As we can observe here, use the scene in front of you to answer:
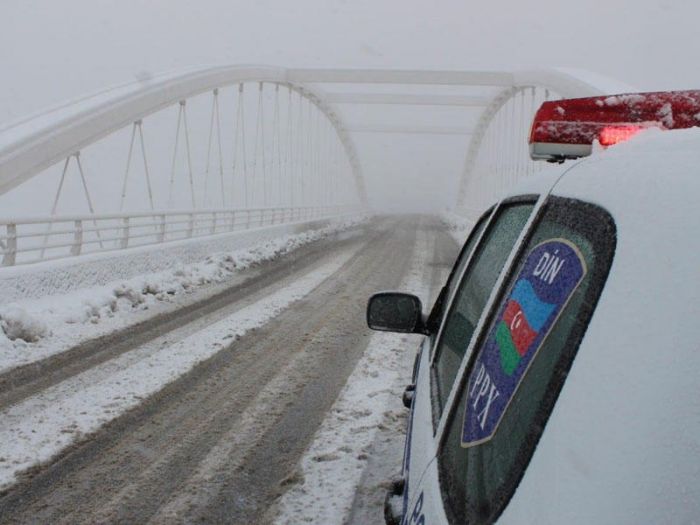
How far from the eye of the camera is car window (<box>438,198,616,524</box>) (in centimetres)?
103

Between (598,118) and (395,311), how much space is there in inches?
45.1

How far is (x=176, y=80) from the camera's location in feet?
61.1

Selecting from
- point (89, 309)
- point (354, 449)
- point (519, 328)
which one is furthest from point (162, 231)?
point (519, 328)

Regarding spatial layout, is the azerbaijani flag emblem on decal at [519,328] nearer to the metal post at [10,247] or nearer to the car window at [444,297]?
the car window at [444,297]

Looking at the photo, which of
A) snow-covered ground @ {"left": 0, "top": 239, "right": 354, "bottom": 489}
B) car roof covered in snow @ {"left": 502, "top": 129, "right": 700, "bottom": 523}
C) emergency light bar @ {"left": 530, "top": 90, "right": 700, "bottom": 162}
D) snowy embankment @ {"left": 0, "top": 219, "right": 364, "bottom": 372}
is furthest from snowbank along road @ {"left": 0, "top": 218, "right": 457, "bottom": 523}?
car roof covered in snow @ {"left": 502, "top": 129, "right": 700, "bottom": 523}

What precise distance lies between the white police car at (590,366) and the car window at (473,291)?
21 cm

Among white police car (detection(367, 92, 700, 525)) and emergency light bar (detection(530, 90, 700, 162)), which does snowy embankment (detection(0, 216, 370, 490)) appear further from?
emergency light bar (detection(530, 90, 700, 162))

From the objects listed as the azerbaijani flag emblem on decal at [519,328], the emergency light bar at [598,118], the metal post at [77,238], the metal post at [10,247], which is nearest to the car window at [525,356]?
the azerbaijani flag emblem on decal at [519,328]

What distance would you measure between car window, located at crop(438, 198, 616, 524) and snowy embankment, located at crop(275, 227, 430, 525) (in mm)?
1948

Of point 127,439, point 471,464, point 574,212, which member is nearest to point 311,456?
point 127,439

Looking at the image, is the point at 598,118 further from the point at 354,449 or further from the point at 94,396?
the point at 94,396

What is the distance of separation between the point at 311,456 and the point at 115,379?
2.27 m

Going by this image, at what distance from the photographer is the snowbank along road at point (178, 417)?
10.8 ft

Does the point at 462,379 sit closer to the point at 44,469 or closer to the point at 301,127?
the point at 44,469
